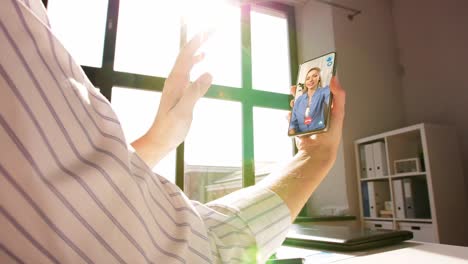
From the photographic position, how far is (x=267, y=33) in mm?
3164

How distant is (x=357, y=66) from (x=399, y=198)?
4.44ft

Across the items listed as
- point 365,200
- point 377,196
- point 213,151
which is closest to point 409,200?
point 377,196

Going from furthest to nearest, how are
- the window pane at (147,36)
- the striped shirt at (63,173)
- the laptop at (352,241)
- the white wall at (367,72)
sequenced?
the white wall at (367,72), the window pane at (147,36), the laptop at (352,241), the striped shirt at (63,173)

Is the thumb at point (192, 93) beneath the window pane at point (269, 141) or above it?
beneath

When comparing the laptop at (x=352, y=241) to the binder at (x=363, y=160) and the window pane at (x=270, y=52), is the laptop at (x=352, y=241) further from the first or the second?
the window pane at (x=270, y=52)

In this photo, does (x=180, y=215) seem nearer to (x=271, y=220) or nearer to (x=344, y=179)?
(x=271, y=220)

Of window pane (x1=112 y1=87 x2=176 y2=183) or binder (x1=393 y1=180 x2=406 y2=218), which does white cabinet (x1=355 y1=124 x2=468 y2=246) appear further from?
window pane (x1=112 y1=87 x2=176 y2=183)

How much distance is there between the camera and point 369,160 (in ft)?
8.56

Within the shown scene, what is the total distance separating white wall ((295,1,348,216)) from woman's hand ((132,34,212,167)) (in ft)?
7.45

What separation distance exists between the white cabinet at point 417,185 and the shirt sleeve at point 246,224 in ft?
7.17

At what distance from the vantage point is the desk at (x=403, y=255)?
54 cm

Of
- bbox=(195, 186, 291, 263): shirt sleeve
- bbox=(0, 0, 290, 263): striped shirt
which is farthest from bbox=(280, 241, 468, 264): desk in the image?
bbox=(0, 0, 290, 263): striped shirt

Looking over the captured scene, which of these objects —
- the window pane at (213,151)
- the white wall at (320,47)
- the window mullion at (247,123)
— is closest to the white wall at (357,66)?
the white wall at (320,47)

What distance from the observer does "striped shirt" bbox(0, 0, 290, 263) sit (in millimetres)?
209
